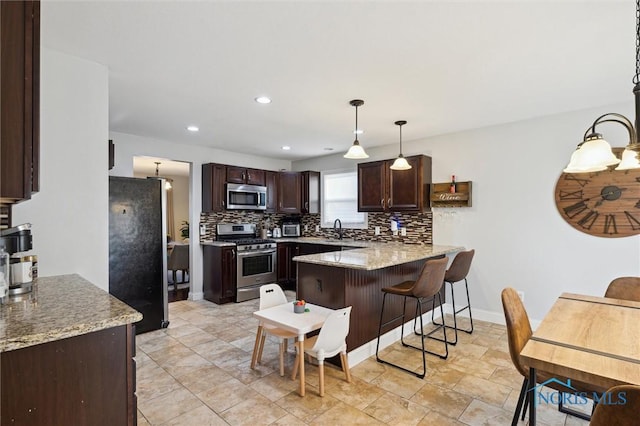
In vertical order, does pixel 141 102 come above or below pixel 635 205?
above

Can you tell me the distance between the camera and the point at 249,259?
5.04 metres

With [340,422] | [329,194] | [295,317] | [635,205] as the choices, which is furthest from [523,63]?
[329,194]

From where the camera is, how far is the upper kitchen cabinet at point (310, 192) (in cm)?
591

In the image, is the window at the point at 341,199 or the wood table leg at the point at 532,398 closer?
the wood table leg at the point at 532,398

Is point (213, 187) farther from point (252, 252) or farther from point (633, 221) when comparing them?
point (633, 221)

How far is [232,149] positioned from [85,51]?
3.17 meters

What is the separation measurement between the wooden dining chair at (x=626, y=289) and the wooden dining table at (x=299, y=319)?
2104mm

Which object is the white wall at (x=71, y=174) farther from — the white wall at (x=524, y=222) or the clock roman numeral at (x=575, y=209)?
the clock roman numeral at (x=575, y=209)

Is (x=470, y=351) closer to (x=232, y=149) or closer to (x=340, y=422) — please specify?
(x=340, y=422)

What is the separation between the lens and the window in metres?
5.53

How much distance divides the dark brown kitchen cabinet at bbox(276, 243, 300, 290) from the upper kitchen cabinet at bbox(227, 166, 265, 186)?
1.15 m

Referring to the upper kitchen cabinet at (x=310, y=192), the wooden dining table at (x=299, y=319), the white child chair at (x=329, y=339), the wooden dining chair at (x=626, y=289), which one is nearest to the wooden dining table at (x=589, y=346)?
the wooden dining chair at (x=626, y=289)

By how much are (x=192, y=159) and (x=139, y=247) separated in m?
1.91

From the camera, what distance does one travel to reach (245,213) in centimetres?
572
